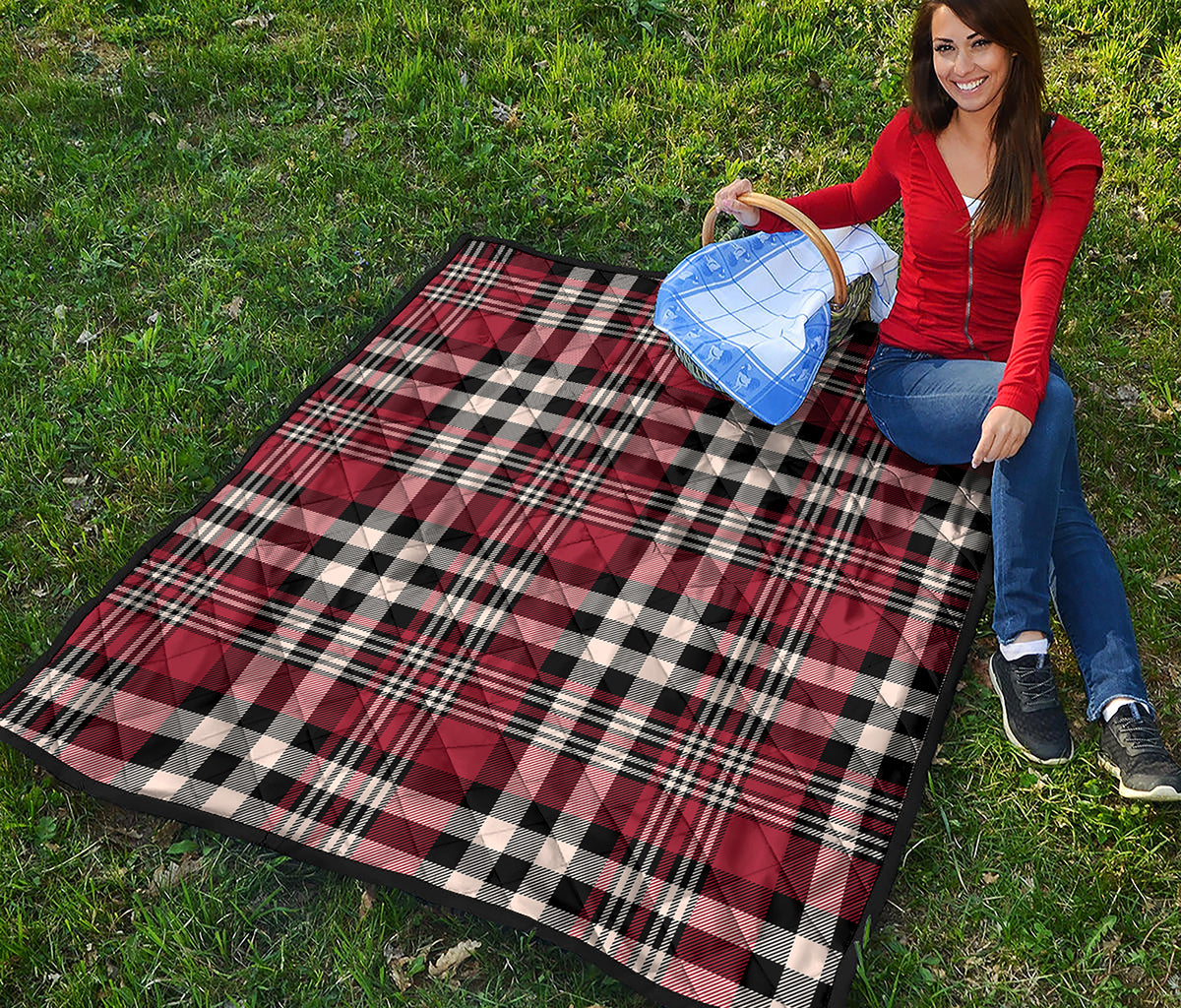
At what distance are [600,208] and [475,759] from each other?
2.36 meters

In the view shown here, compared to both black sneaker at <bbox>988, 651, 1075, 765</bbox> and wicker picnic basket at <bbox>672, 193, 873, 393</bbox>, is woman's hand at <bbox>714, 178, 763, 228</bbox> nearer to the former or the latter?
wicker picnic basket at <bbox>672, 193, 873, 393</bbox>

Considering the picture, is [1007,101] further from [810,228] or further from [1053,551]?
[1053,551]

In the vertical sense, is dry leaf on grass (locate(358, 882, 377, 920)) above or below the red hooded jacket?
below

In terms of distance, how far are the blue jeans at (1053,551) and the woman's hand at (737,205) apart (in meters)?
0.81

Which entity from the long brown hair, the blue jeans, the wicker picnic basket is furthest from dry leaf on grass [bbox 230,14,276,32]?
the blue jeans

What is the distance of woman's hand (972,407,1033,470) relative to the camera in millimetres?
2375

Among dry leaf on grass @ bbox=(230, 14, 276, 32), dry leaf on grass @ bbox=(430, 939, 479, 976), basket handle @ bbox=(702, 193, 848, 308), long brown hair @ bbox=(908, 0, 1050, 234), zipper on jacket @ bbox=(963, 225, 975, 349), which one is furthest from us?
dry leaf on grass @ bbox=(230, 14, 276, 32)

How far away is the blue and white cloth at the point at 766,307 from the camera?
3.01 metres

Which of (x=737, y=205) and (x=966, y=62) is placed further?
(x=737, y=205)

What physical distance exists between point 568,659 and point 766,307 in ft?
4.17

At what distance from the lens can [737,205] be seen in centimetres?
307

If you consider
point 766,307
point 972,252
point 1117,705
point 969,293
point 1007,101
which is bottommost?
point 1117,705

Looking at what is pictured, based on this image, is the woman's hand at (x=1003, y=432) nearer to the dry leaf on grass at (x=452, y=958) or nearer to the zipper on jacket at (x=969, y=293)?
the zipper on jacket at (x=969, y=293)

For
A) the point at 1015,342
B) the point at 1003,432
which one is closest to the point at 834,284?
the point at 1015,342
